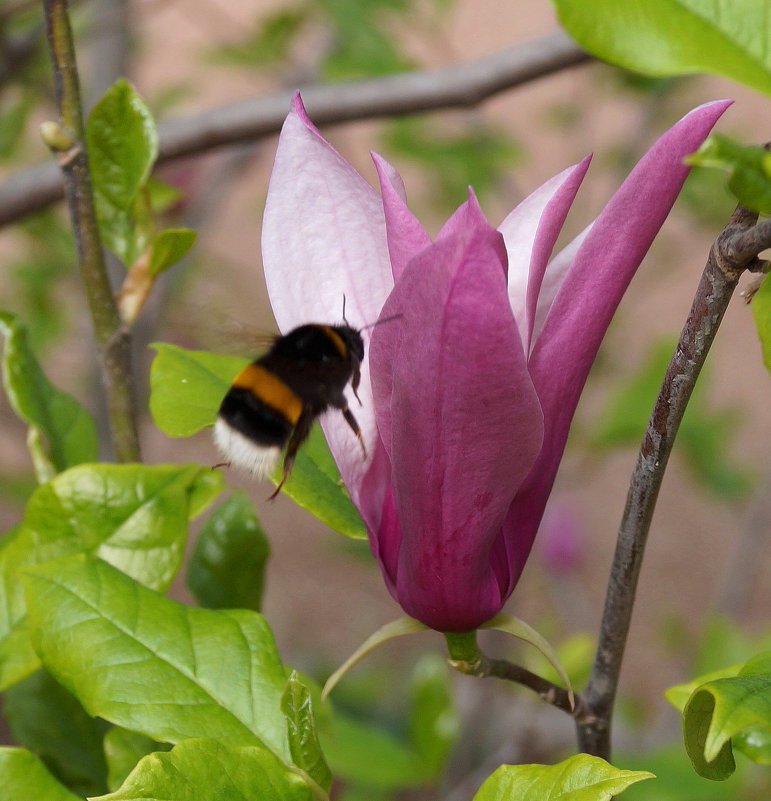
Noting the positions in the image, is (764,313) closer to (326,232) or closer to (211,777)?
(326,232)

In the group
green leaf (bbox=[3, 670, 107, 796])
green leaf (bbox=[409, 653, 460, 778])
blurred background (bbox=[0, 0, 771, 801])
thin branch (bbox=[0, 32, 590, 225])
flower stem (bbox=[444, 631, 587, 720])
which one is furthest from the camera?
blurred background (bbox=[0, 0, 771, 801])

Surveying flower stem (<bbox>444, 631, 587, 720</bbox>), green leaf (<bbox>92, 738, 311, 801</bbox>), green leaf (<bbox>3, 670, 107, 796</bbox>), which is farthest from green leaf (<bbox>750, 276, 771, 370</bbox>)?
green leaf (<bbox>3, 670, 107, 796</bbox>)

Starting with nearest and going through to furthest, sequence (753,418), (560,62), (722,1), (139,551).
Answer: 1. (722,1)
2. (139,551)
3. (560,62)
4. (753,418)

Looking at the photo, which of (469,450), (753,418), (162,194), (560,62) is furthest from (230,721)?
(753,418)

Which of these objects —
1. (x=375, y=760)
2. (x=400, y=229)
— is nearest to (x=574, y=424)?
(x=375, y=760)

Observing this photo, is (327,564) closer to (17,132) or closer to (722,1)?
(17,132)

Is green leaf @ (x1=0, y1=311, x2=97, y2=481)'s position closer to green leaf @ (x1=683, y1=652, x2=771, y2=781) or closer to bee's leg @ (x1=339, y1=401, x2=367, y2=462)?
bee's leg @ (x1=339, y1=401, x2=367, y2=462)
